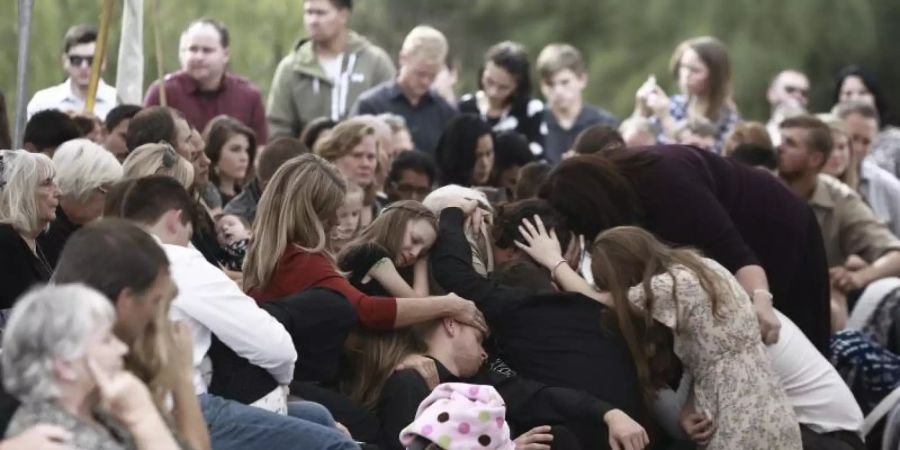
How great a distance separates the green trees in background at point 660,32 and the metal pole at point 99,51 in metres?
8.17

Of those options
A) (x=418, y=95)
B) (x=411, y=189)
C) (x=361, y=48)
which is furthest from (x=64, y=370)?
(x=361, y=48)

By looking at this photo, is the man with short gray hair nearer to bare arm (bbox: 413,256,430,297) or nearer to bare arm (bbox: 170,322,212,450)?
bare arm (bbox: 413,256,430,297)

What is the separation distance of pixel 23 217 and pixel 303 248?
0.95 metres

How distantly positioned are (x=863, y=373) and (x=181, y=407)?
475 cm

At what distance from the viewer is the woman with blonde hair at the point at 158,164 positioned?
8016 millimetres

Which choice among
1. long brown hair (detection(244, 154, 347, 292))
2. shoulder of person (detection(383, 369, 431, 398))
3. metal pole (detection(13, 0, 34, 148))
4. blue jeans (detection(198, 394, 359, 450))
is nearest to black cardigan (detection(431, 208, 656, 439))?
shoulder of person (detection(383, 369, 431, 398))

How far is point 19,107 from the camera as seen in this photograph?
8789 millimetres

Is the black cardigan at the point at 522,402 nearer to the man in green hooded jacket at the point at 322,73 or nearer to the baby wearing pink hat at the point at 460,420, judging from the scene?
the baby wearing pink hat at the point at 460,420

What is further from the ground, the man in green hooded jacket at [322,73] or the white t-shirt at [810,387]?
the man in green hooded jacket at [322,73]

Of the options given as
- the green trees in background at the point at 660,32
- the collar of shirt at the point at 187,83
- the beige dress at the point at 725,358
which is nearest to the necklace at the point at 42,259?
the beige dress at the point at 725,358

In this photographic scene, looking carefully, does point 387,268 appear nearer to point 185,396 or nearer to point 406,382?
point 406,382

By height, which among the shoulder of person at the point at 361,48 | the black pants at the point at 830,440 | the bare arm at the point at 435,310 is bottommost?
the black pants at the point at 830,440

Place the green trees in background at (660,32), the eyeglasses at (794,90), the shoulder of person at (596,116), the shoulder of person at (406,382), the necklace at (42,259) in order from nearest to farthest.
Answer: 1. the necklace at (42,259)
2. the shoulder of person at (406,382)
3. the shoulder of person at (596,116)
4. the eyeglasses at (794,90)
5. the green trees in background at (660,32)

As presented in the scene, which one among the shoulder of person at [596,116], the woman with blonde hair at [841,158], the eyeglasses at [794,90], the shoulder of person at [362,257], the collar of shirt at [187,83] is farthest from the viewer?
the eyeglasses at [794,90]
